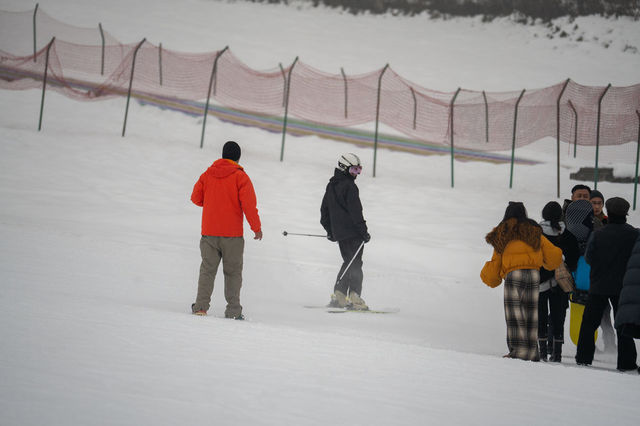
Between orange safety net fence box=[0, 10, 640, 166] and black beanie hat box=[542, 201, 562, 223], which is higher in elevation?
orange safety net fence box=[0, 10, 640, 166]

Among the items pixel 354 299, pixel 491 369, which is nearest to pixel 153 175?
pixel 354 299

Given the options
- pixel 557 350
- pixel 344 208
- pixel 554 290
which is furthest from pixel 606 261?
pixel 344 208

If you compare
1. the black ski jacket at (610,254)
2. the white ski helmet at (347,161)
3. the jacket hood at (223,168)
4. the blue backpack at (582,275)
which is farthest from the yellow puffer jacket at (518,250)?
the white ski helmet at (347,161)

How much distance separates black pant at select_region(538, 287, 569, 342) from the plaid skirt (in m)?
0.67

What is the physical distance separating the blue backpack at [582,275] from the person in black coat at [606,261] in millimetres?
643

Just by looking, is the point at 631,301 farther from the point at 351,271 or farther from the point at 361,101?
the point at 361,101

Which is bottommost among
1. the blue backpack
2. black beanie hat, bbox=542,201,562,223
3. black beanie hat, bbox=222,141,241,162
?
the blue backpack

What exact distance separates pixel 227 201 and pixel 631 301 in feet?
10.8

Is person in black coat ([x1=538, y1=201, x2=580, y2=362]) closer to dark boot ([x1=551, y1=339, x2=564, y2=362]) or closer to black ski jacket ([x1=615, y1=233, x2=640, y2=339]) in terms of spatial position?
dark boot ([x1=551, y1=339, x2=564, y2=362])

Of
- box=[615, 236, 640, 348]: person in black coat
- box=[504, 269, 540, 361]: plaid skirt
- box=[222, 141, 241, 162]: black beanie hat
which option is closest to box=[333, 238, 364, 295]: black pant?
box=[222, 141, 241, 162]: black beanie hat

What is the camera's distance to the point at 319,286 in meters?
9.19

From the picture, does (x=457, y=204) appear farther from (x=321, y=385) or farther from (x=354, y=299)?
(x=321, y=385)

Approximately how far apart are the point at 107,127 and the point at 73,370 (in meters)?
17.0

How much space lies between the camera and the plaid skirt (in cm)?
586
